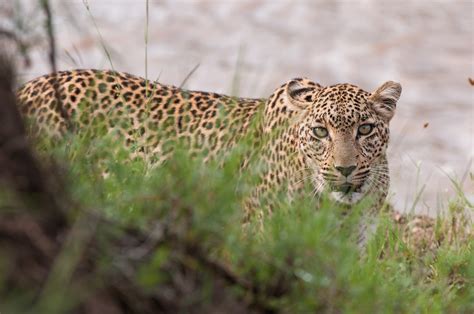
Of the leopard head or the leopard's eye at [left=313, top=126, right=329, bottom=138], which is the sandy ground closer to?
the leopard head

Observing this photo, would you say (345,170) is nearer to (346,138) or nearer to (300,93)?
(346,138)

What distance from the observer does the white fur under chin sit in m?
6.96

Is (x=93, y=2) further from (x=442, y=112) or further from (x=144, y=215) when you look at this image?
(x=144, y=215)

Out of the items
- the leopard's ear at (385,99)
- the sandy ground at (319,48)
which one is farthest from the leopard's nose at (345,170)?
the sandy ground at (319,48)

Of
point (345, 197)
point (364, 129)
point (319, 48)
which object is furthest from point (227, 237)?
point (319, 48)

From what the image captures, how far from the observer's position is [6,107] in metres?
3.94

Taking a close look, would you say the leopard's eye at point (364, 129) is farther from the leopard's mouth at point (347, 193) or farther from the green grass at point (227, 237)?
the green grass at point (227, 237)

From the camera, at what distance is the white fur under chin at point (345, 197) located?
274 inches

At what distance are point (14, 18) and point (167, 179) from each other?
2.66 feet

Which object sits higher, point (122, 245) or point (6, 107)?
point (6, 107)

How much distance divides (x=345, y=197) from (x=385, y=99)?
927 mm

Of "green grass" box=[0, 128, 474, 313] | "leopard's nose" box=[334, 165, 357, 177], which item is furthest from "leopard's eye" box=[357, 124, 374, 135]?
"green grass" box=[0, 128, 474, 313]

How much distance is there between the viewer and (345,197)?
699 cm

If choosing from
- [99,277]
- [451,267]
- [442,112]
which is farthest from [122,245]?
[442,112]
